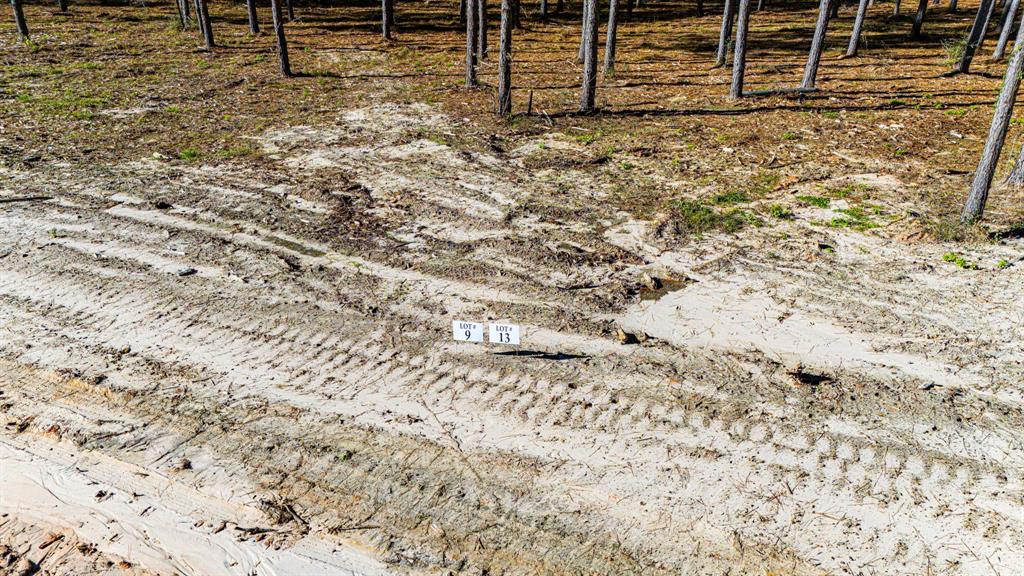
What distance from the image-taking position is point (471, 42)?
57.6 ft

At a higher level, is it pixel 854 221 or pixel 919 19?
pixel 919 19

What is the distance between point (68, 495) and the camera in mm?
5266

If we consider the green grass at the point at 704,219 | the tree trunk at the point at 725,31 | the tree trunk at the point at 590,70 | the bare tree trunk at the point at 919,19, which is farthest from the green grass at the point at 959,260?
the bare tree trunk at the point at 919,19

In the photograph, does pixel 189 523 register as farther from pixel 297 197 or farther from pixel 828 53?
pixel 828 53

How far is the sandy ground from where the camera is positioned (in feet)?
15.9

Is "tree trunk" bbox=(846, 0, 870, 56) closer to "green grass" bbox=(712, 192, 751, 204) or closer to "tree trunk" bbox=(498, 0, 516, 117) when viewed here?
"tree trunk" bbox=(498, 0, 516, 117)

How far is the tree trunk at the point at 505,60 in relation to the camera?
47.6 feet

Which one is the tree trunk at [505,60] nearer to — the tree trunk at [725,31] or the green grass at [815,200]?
the green grass at [815,200]

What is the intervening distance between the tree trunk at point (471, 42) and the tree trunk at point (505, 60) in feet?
9.00

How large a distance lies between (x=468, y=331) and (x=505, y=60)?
9960 mm

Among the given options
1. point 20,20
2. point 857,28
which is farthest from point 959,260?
point 20,20

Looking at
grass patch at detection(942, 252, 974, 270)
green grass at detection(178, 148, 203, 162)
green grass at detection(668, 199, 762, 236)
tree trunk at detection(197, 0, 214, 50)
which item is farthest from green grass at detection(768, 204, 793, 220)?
tree trunk at detection(197, 0, 214, 50)

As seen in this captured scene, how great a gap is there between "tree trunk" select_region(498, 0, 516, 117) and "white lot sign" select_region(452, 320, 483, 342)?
965cm

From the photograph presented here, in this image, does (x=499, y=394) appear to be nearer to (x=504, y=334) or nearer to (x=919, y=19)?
(x=504, y=334)
